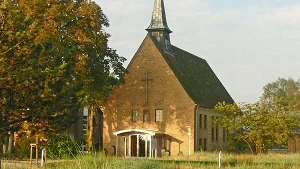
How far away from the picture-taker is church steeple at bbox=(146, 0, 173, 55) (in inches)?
1975

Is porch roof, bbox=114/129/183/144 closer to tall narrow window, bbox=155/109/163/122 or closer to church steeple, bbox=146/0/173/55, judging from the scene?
tall narrow window, bbox=155/109/163/122

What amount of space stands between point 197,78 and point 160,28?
6695 mm

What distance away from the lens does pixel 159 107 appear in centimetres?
4722

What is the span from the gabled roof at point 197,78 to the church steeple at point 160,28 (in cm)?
121

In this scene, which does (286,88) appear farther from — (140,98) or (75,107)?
(75,107)

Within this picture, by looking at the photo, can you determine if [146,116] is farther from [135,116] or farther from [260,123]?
[260,123]

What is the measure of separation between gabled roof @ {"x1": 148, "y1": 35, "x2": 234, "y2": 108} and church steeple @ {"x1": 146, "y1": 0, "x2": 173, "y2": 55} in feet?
3.96

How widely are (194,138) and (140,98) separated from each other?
21.9 ft

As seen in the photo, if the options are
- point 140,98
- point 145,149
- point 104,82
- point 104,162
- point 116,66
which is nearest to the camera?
point 104,162

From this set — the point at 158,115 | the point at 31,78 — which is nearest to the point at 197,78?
the point at 158,115

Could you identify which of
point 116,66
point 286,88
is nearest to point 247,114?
point 116,66

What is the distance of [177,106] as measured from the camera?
151 ft

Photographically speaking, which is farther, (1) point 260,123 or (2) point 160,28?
(2) point 160,28

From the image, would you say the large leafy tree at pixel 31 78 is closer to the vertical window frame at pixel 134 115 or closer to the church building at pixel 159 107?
the church building at pixel 159 107
